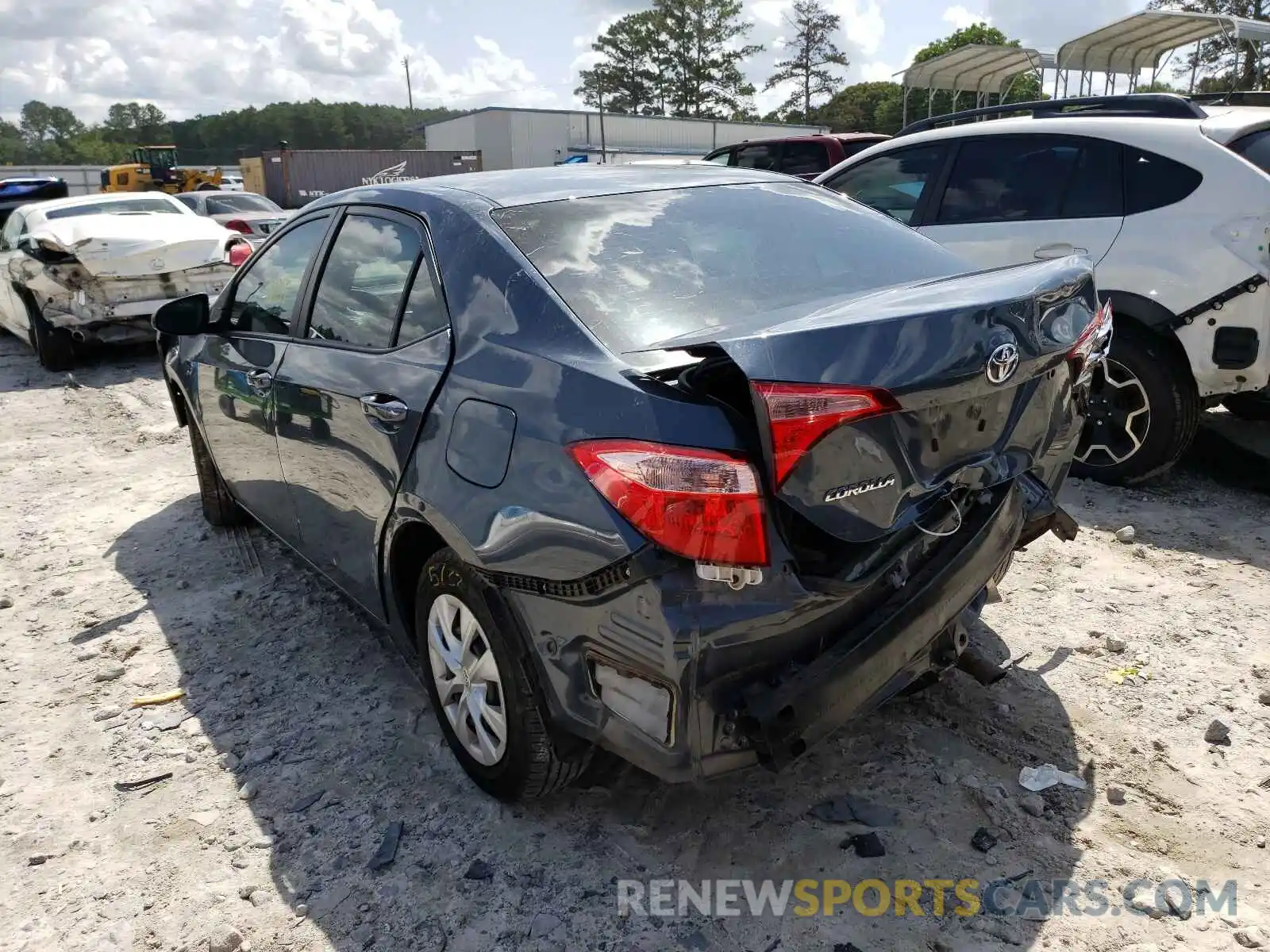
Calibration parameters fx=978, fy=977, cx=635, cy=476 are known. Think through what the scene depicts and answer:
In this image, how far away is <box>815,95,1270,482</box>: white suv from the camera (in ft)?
14.4

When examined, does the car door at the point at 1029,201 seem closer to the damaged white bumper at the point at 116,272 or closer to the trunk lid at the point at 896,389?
the trunk lid at the point at 896,389

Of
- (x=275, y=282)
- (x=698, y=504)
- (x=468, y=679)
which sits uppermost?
(x=275, y=282)

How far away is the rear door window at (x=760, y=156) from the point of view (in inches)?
521

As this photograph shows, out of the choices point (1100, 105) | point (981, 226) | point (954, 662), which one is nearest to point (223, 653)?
point (954, 662)

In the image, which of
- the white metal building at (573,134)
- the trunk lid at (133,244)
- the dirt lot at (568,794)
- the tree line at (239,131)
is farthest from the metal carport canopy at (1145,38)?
the tree line at (239,131)

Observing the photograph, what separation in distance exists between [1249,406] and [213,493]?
565cm

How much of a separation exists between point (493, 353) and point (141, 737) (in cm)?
196

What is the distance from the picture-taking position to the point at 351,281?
3293mm

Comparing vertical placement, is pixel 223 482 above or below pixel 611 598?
Result: below

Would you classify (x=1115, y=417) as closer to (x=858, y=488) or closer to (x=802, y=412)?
(x=858, y=488)

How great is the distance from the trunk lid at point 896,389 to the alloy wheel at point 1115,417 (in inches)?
101

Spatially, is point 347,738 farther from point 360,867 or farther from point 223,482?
point 223,482

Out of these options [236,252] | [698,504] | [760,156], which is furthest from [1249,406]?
[760,156]

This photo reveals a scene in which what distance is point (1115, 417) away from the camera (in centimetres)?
487
